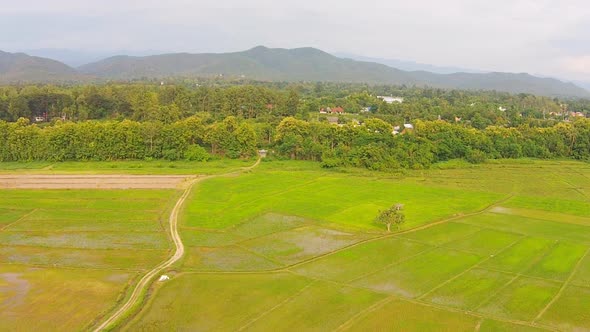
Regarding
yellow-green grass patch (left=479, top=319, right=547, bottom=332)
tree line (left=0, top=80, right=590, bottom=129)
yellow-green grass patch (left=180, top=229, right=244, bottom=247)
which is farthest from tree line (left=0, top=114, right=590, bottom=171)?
yellow-green grass patch (left=479, top=319, right=547, bottom=332)

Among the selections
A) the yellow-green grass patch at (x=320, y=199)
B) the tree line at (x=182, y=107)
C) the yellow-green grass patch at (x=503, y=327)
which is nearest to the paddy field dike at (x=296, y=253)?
the yellow-green grass patch at (x=503, y=327)

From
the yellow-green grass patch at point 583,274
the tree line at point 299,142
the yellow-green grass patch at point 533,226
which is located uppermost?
the tree line at point 299,142

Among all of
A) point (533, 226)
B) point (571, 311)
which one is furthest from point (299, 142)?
point (571, 311)

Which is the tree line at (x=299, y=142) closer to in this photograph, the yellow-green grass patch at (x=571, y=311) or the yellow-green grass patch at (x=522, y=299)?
the yellow-green grass patch at (x=522, y=299)

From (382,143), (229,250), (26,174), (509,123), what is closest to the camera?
(229,250)

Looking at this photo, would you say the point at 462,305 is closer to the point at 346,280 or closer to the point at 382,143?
the point at 346,280

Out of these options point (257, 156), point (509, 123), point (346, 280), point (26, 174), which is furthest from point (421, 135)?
point (26, 174)

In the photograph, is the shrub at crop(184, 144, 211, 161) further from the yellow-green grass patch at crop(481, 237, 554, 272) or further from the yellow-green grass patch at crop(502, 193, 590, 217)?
the yellow-green grass patch at crop(481, 237, 554, 272)
